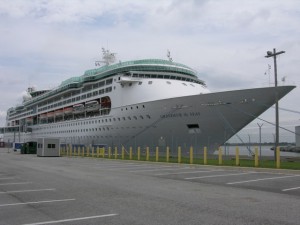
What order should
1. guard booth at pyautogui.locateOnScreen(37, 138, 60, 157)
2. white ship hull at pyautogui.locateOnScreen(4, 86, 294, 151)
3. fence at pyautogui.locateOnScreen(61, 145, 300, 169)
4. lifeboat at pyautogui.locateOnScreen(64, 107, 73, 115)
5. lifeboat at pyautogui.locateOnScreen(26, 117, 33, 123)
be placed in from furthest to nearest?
lifeboat at pyautogui.locateOnScreen(26, 117, 33, 123), lifeboat at pyautogui.locateOnScreen(64, 107, 73, 115), guard booth at pyautogui.locateOnScreen(37, 138, 60, 157), white ship hull at pyautogui.locateOnScreen(4, 86, 294, 151), fence at pyautogui.locateOnScreen(61, 145, 300, 169)

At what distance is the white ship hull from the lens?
85.1 feet

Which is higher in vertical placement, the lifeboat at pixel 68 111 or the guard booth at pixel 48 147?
the lifeboat at pixel 68 111

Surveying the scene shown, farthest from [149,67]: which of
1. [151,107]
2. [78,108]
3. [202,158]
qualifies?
[202,158]

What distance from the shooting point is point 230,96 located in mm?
26000

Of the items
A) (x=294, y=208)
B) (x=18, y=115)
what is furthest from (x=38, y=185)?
(x=18, y=115)

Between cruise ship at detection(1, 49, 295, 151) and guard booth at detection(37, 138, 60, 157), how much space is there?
4304mm

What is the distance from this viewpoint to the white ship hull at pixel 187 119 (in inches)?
1022

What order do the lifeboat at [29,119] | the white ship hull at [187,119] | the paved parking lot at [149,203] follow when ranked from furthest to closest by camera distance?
the lifeboat at [29,119], the white ship hull at [187,119], the paved parking lot at [149,203]

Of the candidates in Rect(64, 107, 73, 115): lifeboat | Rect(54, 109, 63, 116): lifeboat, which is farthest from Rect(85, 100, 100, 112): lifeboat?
Rect(54, 109, 63, 116): lifeboat

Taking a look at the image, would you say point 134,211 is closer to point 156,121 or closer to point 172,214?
point 172,214

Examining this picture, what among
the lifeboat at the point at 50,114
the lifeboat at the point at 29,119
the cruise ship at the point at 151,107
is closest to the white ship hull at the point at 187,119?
the cruise ship at the point at 151,107

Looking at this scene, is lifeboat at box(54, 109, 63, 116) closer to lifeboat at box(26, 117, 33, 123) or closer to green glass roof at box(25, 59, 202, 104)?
green glass roof at box(25, 59, 202, 104)

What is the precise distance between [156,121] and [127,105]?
3.98 meters

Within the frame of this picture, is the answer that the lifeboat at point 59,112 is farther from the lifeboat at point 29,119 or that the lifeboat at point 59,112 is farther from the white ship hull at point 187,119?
the white ship hull at point 187,119
